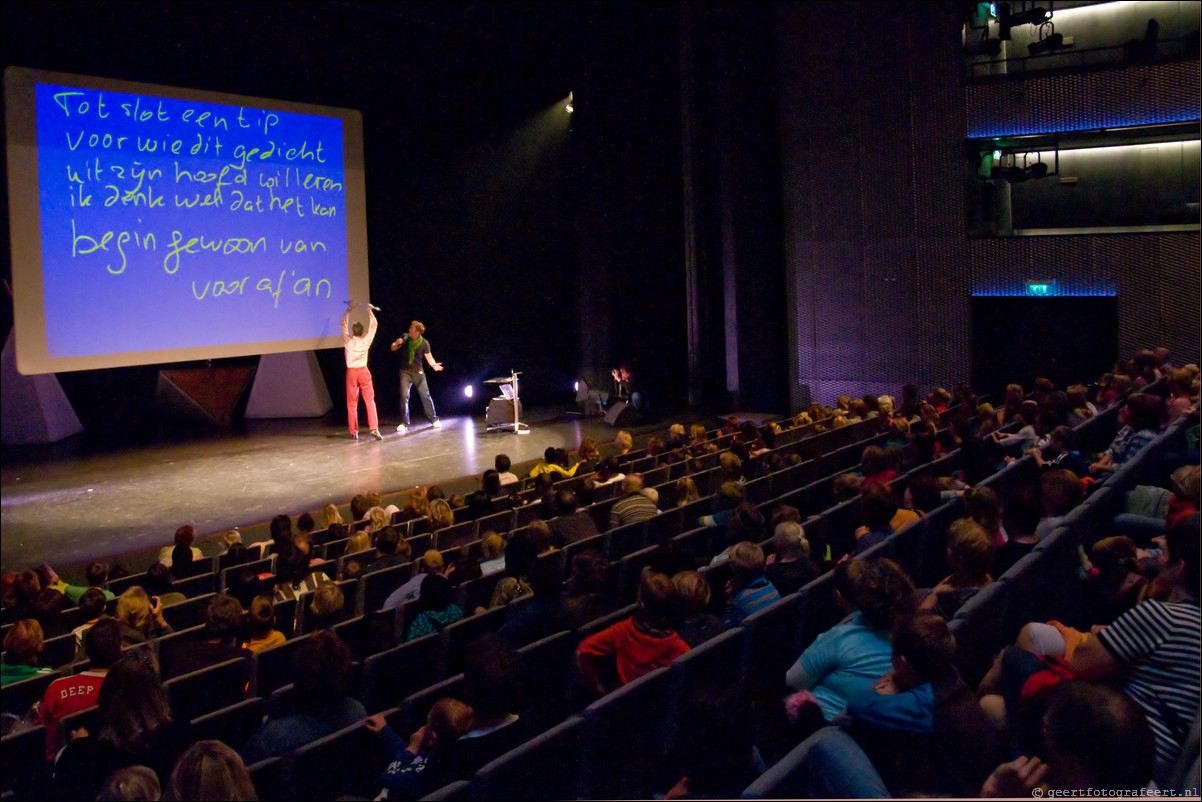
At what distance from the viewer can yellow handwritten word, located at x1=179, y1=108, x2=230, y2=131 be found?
8984 mm

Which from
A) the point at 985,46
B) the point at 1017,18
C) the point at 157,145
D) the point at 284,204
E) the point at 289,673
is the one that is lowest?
the point at 289,673

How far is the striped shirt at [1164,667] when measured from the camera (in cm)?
212

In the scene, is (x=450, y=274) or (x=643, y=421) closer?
(x=643, y=421)

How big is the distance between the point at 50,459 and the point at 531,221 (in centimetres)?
630

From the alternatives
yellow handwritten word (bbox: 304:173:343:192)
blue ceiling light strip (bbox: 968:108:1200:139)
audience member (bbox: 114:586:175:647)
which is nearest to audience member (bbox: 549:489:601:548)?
audience member (bbox: 114:586:175:647)

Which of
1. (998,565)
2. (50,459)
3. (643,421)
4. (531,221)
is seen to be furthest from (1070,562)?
(531,221)

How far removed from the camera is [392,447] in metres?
10.2

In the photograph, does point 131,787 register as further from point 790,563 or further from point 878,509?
point 878,509

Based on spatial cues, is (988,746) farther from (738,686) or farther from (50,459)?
(50,459)

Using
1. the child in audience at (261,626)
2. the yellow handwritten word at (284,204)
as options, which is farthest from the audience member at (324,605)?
the yellow handwritten word at (284,204)

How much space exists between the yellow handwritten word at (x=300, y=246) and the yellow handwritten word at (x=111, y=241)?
1305mm

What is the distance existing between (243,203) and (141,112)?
3.90 feet

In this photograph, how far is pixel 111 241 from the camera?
868 centimetres

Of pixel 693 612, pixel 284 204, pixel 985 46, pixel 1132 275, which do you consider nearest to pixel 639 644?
pixel 693 612
